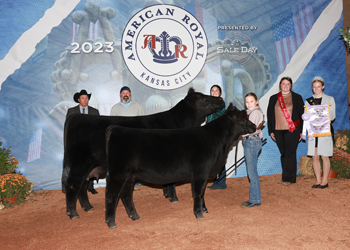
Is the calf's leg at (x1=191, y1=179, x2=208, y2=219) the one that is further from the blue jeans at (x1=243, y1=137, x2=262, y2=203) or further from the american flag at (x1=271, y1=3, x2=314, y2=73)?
the american flag at (x1=271, y1=3, x2=314, y2=73)

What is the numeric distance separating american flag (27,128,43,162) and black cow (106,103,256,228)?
3.51 meters

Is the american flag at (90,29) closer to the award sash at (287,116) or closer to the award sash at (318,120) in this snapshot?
the award sash at (287,116)

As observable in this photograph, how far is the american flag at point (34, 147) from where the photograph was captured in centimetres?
655

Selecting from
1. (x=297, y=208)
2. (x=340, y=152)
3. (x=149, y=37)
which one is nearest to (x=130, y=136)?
(x=297, y=208)

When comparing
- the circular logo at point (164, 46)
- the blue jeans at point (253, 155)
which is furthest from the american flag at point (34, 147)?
the blue jeans at point (253, 155)

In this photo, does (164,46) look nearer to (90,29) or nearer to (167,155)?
(90,29)

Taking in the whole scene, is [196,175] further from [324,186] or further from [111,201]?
[324,186]

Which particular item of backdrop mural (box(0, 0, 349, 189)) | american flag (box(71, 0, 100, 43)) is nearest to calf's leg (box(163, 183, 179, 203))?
backdrop mural (box(0, 0, 349, 189))

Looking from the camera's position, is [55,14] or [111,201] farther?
[55,14]

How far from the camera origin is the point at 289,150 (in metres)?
6.08

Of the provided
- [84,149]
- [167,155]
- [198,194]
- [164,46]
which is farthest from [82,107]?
[198,194]

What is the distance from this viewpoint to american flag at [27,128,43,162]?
6555 mm

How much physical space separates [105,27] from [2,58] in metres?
2.47

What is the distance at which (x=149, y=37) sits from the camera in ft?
22.5
